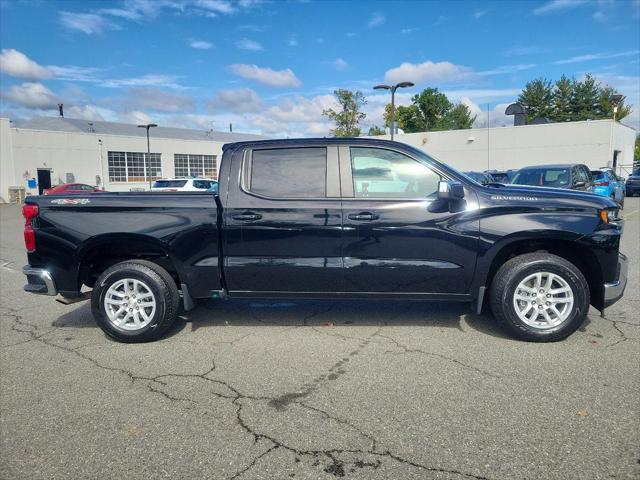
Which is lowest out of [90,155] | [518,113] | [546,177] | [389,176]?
[389,176]

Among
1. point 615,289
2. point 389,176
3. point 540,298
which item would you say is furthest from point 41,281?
point 615,289

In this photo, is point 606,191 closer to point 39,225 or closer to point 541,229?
point 541,229

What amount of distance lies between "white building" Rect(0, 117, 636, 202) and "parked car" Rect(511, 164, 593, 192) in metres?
24.4

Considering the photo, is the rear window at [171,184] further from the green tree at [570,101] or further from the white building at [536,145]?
the green tree at [570,101]

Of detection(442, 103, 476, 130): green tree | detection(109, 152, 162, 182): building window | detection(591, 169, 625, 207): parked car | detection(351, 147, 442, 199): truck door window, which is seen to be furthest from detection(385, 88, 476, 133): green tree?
detection(351, 147, 442, 199): truck door window

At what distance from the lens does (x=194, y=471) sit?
2.67m

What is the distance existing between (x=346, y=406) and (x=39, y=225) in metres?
3.51

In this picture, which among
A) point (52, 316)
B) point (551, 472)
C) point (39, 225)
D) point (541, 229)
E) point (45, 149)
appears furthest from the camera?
point (45, 149)

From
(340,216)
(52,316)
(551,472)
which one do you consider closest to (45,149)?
(52,316)

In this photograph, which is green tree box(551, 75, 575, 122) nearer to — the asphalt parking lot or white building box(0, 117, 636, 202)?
white building box(0, 117, 636, 202)

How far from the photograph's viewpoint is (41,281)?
4812 mm

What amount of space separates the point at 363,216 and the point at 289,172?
2.82ft

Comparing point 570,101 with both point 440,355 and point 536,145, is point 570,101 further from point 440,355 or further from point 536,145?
point 440,355

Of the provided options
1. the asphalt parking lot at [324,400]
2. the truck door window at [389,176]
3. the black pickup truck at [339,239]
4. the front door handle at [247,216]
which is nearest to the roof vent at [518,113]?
the asphalt parking lot at [324,400]
